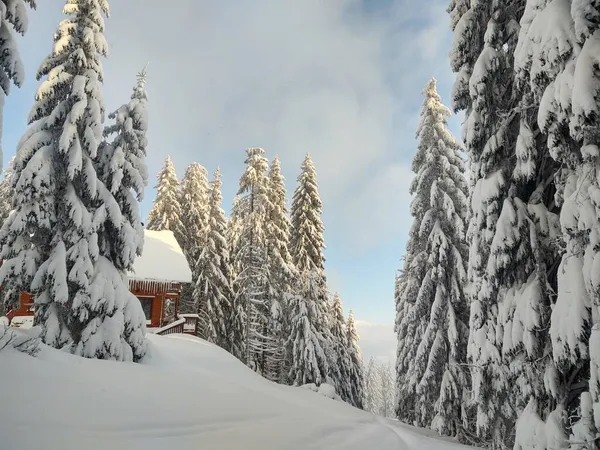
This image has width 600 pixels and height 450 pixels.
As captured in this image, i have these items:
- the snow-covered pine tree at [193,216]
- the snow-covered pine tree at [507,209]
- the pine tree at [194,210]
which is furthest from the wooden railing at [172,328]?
the snow-covered pine tree at [507,209]

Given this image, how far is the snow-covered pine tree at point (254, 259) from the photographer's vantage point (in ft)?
80.4

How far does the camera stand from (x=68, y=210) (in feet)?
39.0

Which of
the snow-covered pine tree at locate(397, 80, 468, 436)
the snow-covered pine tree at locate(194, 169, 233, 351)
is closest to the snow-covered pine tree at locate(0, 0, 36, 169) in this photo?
the snow-covered pine tree at locate(397, 80, 468, 436)

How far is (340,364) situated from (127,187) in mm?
18728

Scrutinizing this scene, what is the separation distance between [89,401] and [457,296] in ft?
44.9

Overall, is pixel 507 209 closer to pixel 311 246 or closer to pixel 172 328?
pixel 311 246

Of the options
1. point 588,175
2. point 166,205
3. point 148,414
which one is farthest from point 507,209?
point 166,205

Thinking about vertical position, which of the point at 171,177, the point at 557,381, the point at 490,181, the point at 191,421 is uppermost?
the point at 171,177

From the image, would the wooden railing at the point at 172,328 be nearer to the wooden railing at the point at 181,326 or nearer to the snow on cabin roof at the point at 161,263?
the wooden railing at the point at 181,326

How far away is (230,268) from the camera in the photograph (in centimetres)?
3328

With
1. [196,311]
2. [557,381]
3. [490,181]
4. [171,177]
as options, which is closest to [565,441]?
[557,381]

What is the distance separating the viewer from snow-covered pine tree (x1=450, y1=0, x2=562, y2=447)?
5980 mm

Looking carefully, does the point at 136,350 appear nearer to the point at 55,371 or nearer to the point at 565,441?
the point at 55,371

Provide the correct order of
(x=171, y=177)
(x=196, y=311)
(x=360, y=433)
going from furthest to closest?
(x=171, y=177) < (x=196, y=311) < (x=360, y=433)
